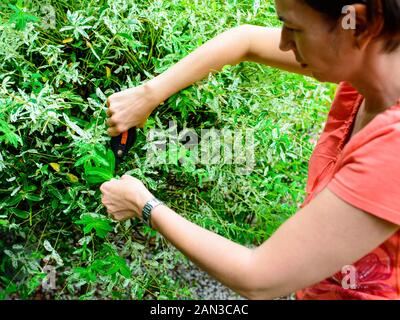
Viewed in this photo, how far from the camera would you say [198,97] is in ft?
5.26

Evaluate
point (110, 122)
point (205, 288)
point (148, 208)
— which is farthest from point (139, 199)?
point (205, 288)

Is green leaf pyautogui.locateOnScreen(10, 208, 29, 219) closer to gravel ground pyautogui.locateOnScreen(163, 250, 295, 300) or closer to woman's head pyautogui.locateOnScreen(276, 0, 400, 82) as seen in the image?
woman's head pyautogui.locateOnScreen(276, 0, 400, 82)

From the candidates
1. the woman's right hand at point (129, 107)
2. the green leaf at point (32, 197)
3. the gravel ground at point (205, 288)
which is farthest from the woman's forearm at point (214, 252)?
the gravel ground at point (205, 288)

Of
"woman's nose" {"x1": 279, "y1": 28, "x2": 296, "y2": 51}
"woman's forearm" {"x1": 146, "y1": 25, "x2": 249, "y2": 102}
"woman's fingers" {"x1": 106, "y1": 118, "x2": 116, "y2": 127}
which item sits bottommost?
"woman's fingers" {"x1": 106, "y1": 118, "x2": 116, "y2": 127}

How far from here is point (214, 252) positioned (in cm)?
105

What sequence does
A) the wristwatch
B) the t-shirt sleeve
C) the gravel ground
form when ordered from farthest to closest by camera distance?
the gravel ground → the wristwatch → the t-shirt sleeve

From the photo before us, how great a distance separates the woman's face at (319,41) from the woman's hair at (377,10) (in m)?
0.02

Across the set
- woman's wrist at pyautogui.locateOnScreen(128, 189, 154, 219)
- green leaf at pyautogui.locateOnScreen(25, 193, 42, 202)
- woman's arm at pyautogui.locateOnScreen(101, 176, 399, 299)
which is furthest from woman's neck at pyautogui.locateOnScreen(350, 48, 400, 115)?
green leaf at pyautogui.locateOnScreen(25, 193, 42, 202)

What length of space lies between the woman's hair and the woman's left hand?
543 mm

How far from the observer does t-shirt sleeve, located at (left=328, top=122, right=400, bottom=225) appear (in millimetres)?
926

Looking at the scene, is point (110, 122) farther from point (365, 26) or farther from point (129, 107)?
point (365, 26)

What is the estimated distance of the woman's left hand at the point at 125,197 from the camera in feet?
3.99

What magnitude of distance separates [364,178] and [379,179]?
1.0 inches

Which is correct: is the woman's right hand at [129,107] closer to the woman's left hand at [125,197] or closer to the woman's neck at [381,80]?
the woman's left hand at [125,197]
